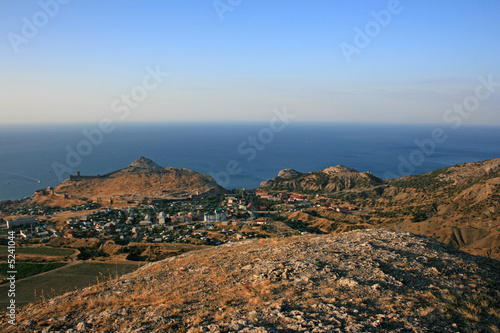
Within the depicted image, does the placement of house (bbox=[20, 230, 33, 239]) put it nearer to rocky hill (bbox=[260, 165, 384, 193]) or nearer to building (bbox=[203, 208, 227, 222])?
building (bbox=[203, 208, 227, 222])

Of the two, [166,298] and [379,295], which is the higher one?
[379,295]

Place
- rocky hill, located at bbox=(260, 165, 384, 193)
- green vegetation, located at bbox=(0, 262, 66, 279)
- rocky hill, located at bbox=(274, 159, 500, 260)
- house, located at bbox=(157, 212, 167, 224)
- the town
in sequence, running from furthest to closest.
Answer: rocky hill, located at bbox=(260, 165, 384, 193) → house, located at bbox=(157, 212, 167, 224) → the town → rocky hill, located at bbox=(274, 159, 500, 260) → green vegetation, located at bbox=(0, 262, 66, 279)

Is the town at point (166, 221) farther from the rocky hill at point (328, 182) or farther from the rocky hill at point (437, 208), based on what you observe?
the rocky hill at point (328, 182)

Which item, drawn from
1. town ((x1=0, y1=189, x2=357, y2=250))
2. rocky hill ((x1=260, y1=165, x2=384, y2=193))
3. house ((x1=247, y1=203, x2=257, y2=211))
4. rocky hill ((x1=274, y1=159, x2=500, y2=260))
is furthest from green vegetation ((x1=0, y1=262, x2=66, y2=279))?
rocky hill ((x1=260, y1=165, x2=384, y2=193))

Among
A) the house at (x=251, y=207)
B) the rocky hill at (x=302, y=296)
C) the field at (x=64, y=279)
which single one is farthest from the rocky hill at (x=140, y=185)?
the rocky hill at (x=302, y=296)

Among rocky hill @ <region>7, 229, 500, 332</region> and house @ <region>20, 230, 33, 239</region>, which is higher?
rocky hill @ <region>7, 229, 500, 332</region>

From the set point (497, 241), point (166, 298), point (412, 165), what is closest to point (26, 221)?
point (166, 298)

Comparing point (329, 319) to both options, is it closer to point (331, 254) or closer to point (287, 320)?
point (287, 320)
